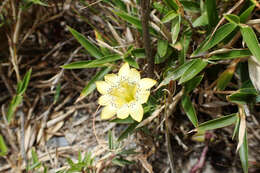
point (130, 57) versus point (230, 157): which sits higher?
point (130, 57)

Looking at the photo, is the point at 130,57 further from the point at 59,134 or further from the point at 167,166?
the point at 59,134

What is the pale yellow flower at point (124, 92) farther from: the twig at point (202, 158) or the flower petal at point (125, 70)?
the twig at point (202, 158)

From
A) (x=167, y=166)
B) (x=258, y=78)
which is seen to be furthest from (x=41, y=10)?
(x=258, y=78)

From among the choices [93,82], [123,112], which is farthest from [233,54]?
[93,82]

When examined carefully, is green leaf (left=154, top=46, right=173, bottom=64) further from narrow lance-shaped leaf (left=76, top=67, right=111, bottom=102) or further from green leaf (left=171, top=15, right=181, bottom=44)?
narrow lance-shaped leaf (left=76, top=67, right=111, bottom=102)

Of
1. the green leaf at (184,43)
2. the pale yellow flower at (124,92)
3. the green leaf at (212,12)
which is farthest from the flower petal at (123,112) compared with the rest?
the green leaf at (212,12)

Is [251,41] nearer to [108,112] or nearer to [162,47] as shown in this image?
[162,47]
